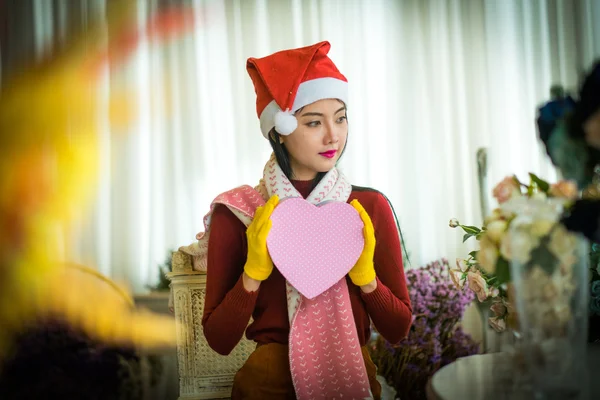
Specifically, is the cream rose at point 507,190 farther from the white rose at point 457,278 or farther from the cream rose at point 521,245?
the white rose at point 457,278

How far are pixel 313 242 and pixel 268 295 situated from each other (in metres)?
0.16

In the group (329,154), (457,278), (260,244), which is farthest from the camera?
(457,278)

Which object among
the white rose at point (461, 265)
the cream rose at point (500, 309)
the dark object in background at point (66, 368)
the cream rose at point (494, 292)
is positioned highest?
the white rose at point (461, 265)

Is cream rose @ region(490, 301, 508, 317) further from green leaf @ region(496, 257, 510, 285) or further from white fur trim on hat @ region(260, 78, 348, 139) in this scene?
white fur trim on hat @ region(260, 78, 348, 139)

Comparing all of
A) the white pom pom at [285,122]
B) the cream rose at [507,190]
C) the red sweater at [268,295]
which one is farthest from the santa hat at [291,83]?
the cream rose at [507,190]

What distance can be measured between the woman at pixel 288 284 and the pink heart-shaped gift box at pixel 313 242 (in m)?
0.02

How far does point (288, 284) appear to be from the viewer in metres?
1.28

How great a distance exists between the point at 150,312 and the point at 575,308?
174 cm

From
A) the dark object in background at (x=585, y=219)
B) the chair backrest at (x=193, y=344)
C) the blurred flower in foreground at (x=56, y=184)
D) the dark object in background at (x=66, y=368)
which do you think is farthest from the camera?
the blurred flower in foreground at (x=56, y=184)

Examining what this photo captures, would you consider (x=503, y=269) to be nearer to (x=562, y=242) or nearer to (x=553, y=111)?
(x=562, y=242)

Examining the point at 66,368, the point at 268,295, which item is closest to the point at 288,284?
the point at 268,295

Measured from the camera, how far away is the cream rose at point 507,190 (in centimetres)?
95

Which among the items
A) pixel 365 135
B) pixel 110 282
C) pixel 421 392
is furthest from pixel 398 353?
pixel 110 282

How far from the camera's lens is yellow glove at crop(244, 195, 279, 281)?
1203 mm
